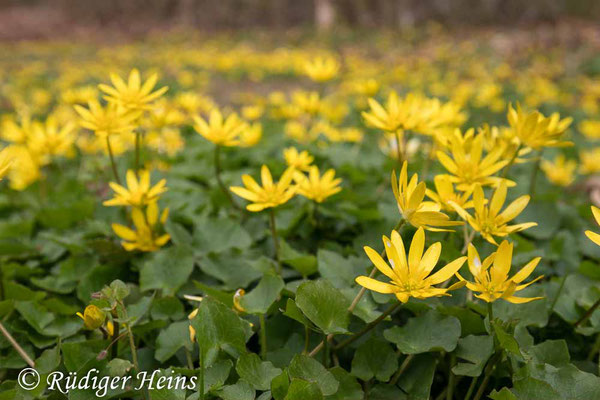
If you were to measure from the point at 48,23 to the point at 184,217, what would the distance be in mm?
19845

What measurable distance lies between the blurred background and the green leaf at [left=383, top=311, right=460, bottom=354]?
12.4 metres

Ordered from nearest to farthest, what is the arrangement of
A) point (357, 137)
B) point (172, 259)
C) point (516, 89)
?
1. point (172, 259)
2. point (357, 137)
3. point (516, 89)

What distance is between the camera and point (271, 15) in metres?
15.4

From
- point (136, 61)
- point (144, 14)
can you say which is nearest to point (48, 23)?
point (144, 14)

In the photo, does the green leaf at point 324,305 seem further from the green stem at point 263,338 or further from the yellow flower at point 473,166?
the yellow flower at point 473,166

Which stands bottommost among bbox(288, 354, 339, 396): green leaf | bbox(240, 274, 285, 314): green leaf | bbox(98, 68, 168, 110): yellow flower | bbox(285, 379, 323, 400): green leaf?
bbox(288, 354, 339, 396): green leaf

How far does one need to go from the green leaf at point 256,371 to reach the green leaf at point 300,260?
0.38m

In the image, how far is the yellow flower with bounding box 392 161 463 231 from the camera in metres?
1.02

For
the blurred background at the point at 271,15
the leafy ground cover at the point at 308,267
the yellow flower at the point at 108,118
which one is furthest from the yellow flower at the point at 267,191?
the blurred background at the point at 271,15

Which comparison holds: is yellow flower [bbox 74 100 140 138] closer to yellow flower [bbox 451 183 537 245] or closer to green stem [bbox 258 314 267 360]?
green stem [bbox 258 314 267 360]

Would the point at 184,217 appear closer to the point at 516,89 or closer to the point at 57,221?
the point at 57,221

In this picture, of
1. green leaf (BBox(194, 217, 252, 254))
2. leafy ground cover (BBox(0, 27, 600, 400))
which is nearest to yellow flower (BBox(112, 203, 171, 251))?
leafy ground cover (BBox(0, 27, 600, 400))

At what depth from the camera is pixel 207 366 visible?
118 cm

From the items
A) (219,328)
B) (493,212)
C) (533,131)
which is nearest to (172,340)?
(219,328)
